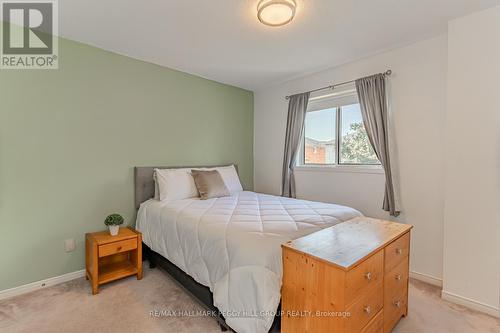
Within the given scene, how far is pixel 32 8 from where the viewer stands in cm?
195

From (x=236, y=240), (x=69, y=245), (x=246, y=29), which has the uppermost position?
(x=246, y=29)

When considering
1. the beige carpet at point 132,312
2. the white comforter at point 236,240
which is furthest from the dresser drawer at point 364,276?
the beige carpet at point 132,312

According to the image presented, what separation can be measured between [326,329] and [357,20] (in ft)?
7.45

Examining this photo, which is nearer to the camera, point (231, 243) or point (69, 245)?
point (231, 243)

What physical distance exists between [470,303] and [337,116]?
222 cm

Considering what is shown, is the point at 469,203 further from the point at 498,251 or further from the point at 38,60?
the point at 38,60

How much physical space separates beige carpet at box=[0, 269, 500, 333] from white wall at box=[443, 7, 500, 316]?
227mm

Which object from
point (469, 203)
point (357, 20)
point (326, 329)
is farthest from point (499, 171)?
point (326, 329)

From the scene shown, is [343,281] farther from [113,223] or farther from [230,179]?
[230,179]

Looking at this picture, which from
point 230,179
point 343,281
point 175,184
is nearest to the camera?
point 343,281

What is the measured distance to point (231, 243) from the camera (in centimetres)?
156

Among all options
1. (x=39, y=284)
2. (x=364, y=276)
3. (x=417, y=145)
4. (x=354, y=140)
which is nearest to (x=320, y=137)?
(x=354, y=140)

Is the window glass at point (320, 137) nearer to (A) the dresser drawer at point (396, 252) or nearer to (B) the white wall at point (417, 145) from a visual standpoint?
(B) the white wall at point (417, 145)

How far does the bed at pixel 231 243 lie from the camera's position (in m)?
1.36
